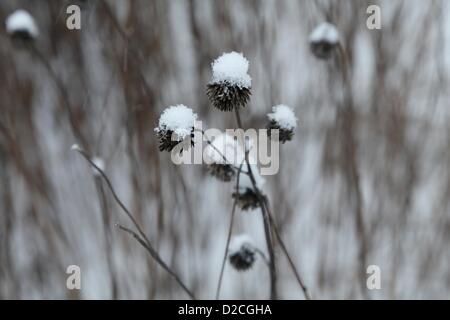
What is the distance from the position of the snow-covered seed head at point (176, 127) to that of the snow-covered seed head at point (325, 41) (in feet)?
1.49

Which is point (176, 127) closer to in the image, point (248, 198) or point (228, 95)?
point (228, 95)

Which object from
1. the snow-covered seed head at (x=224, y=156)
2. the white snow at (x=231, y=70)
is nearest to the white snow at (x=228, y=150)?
the snow-covered seed head at (x=224, y=156)

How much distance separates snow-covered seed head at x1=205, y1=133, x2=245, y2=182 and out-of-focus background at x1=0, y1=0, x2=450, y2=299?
468 mm

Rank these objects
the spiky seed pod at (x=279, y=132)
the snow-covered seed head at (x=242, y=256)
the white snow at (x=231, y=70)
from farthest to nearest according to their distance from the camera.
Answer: the snow-covered seed head at (x=242, y=256) → the spiky seed pod at (x=279, y=132) → the white snow at (x=231, y=70)

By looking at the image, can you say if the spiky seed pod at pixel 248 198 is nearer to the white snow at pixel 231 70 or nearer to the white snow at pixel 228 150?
the white snow at pixel 228 150

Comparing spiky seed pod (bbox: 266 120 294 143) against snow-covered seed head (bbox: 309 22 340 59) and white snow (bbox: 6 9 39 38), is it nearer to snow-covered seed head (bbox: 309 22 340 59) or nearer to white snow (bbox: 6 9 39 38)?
snow-covered seed head (bbox: 309 22 340 59)

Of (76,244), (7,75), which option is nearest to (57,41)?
(7,75)

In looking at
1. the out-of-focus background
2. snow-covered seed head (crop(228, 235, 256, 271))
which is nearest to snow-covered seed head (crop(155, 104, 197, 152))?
snow-covered seed head (crop(228, 235, 256, 271))

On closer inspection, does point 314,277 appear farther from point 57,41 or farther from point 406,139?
point 57,41

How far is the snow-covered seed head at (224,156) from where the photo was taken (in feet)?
1.98

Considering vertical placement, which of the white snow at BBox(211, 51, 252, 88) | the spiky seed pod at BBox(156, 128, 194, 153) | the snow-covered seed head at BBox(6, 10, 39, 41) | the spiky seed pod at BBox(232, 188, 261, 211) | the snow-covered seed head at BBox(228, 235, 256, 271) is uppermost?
the snow-covered seed head at BBox(6, 10, 39, 41)

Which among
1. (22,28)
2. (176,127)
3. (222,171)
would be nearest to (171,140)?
(176,127)

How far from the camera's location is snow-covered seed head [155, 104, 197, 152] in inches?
19.8

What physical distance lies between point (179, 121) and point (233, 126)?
0.81 meters
